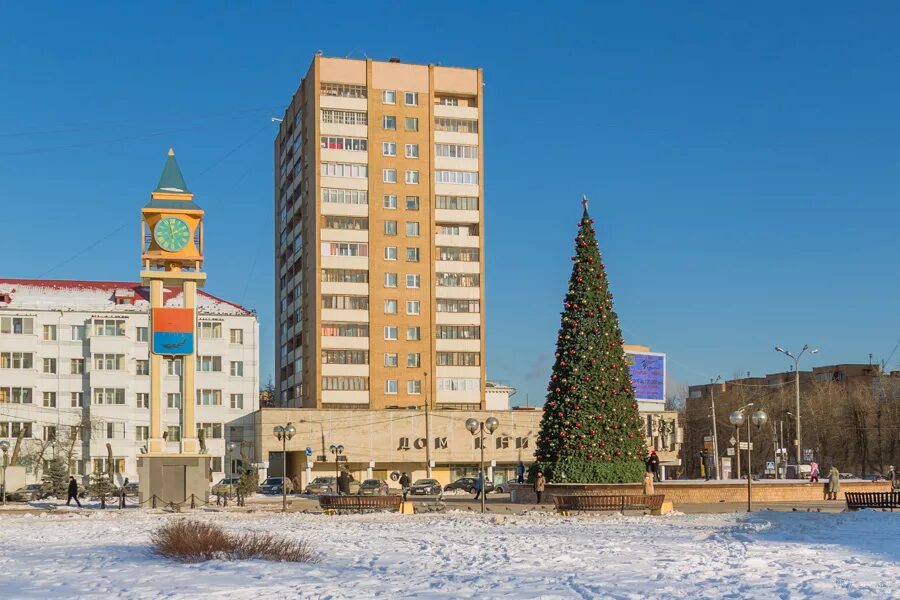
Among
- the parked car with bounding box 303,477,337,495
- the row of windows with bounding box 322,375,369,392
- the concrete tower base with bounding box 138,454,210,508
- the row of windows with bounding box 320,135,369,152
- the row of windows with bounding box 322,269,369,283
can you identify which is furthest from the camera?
the row of windows with bounding box 320,135,369,152

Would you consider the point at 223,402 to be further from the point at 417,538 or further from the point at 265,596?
the point at 265,596

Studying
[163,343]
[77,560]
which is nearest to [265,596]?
→ [77,560]

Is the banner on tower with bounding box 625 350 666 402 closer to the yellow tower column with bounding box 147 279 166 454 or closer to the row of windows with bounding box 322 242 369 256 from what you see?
the row of windows with bounding box 322 242 369 256

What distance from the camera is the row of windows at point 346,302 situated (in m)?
90.1

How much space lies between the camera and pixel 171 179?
51531 millimetres

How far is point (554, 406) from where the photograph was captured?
41219 millimetres

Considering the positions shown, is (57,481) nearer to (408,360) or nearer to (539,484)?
(408,360)

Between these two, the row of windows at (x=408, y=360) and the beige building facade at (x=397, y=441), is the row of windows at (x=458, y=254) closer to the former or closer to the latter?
the row of windows at (x=408, y=360)

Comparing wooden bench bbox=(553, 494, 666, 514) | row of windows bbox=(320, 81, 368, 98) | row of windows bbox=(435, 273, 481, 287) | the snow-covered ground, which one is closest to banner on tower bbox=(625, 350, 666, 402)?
row of windows bbox=(435, 273, 481, 287)

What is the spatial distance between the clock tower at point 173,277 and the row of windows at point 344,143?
39655mm

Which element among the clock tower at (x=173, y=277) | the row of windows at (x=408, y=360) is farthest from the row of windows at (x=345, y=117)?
the clock tower at (x=173, y=277)

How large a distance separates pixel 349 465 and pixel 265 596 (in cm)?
6985

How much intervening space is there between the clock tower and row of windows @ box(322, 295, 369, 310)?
38711 mm

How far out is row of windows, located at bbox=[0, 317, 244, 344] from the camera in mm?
85000
